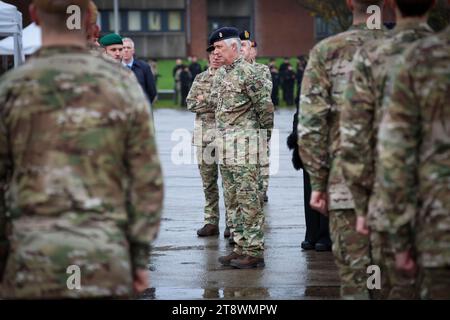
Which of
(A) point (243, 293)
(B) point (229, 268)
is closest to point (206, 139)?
(B) point (229, 268)

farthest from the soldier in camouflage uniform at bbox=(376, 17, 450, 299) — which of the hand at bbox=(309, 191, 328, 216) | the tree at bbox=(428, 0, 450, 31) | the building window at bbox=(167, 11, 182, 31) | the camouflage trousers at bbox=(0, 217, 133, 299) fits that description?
the building window at bbox=(167, 11, 182, 31)

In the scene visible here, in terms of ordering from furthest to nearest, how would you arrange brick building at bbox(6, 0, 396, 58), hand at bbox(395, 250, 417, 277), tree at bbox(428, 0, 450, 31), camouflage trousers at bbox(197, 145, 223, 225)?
brick building at bbox(6, 0, 396, 58) → tree at bbox(428, 0, 450, 31) → camouflage trousers at bbox(197, 145, 223, 225) → hand at bbox(395, 250, 417, 277)

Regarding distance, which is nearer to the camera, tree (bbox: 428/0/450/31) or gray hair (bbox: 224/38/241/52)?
gray hair (bbox: 224/38/241/52)

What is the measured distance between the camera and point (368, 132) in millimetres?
6027

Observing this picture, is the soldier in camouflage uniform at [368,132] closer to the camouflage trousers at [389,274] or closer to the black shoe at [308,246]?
the camouflage trousers at [389,274]

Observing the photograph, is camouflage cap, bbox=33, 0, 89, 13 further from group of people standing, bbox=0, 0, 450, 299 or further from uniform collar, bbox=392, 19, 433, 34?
uniform collar, bbox=392, 19, 433, 34

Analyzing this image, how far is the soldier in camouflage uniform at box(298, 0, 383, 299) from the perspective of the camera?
6.71m

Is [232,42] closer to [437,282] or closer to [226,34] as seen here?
[226,34]

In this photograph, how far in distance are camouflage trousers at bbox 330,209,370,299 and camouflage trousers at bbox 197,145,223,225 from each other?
5917mm

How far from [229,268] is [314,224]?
1.35 m

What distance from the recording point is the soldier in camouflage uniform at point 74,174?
4.85m

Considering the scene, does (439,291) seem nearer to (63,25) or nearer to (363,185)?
(363,185)

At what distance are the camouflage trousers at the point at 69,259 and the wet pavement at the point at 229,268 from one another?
4140mm

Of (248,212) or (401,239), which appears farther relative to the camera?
(248,212)
